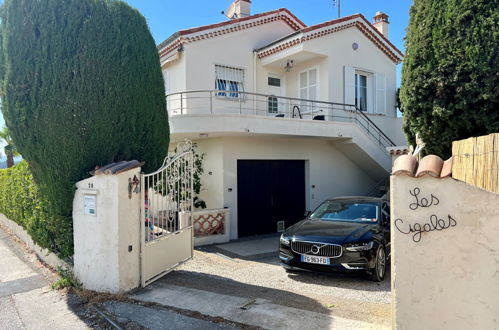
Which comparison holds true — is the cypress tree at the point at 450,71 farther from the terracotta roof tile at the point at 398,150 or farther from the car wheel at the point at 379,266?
the terracotta roof tile at the point at 398,150

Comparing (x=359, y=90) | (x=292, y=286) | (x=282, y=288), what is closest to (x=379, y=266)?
(x=292, y=286)

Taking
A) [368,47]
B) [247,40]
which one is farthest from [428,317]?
[368,47]

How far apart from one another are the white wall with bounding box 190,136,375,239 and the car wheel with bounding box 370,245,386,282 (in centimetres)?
511

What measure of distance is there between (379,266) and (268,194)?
569 centimetres

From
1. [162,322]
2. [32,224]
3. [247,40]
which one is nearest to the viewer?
[162,322]

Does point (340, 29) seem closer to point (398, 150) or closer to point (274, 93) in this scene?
point (274, 93)

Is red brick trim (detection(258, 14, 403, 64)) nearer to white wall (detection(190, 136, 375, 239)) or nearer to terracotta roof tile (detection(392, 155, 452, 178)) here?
white wall (detection(190, 136, 375, 239))

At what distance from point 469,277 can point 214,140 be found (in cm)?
850

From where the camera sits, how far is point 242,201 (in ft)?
36.3

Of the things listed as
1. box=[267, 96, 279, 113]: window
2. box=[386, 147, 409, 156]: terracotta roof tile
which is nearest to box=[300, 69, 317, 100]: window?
box=[267, 96, 279, 113]: window

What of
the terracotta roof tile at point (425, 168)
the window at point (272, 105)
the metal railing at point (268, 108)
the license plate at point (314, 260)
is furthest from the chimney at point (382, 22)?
the terracotta roof tile at point (425, 168)

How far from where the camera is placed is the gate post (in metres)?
5.48

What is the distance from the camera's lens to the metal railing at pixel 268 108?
11.9 meters

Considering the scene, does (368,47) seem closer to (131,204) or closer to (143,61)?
(143,61)
